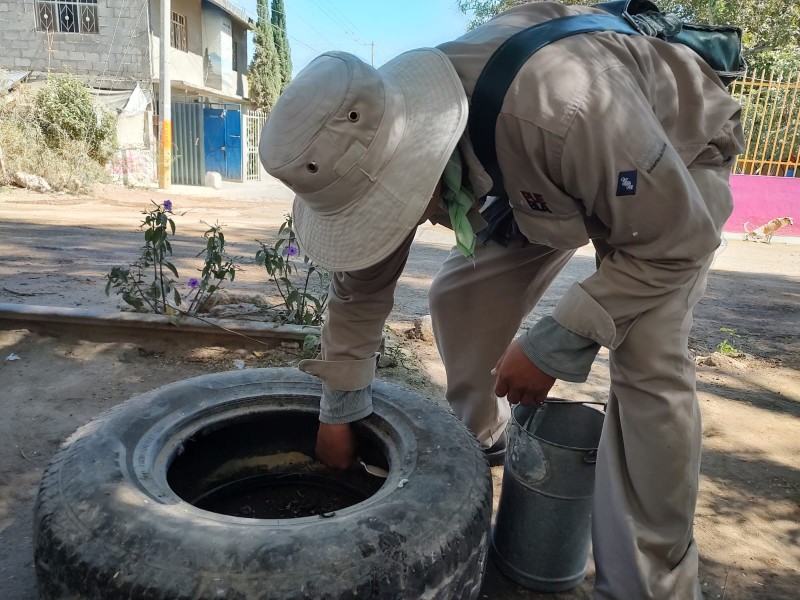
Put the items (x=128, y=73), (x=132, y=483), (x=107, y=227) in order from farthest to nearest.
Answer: (x=128, y=73) → (x=107, y=227) → (x=132, y=483)

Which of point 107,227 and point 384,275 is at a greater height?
point 384,275

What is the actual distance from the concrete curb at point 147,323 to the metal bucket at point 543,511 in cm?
168

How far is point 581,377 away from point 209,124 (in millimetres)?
17871

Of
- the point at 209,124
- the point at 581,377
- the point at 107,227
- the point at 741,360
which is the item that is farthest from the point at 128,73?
the point at 581,377

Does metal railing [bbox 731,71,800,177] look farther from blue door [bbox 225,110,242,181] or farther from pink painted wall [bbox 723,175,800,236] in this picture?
blue door [bbox 225,110,242,181]

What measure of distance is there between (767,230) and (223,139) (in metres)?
13.7

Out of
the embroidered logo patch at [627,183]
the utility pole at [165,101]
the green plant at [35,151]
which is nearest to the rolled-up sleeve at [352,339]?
the embroidered logo patch at [627,183]

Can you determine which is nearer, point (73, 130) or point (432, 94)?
point (432, 94)

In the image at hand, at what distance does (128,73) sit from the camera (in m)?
16.4

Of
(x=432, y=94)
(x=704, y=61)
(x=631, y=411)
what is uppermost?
(x=704, y=61)

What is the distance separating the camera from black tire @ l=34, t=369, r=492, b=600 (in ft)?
3.69

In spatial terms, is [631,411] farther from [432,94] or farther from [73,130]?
[73,130]

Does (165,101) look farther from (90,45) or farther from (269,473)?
(269,473)

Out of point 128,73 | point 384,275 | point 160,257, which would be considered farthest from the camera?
point 128,73
